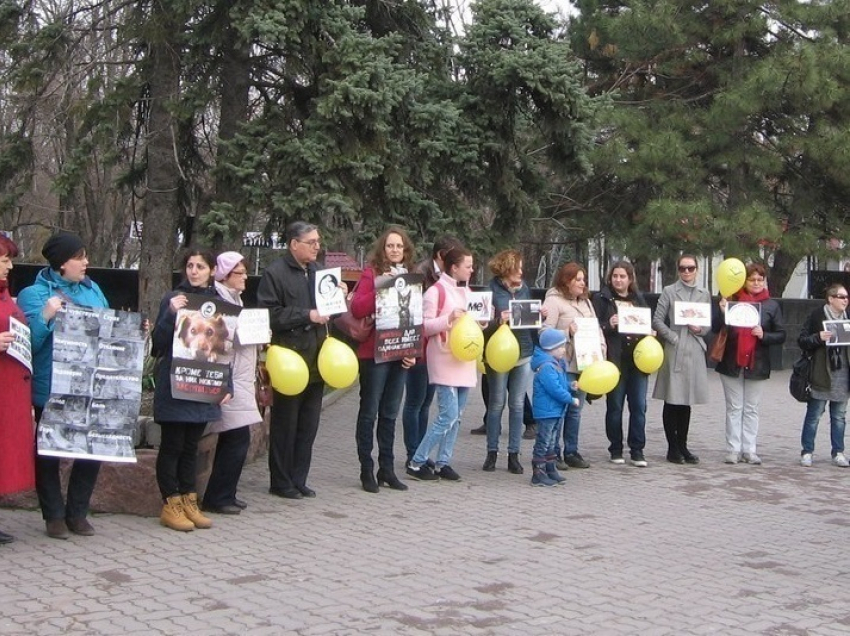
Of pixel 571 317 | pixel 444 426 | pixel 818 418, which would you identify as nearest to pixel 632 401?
Result: pixel 571 317

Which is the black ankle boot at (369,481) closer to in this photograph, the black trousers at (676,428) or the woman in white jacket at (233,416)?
the woman in white jacket at (233,416)

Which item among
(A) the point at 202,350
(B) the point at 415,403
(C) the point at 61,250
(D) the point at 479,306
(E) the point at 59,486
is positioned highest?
(C) the point at 61,250

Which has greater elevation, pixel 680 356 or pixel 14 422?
pixel 680 356

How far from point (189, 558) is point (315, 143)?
22.4 ft

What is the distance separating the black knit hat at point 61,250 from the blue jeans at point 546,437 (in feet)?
13.4

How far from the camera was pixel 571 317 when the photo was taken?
392 inches

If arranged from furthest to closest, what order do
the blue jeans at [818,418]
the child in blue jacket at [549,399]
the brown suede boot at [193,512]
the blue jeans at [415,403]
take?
the blue jeans at [818,418] → the blue jeans at [415,403] → the child in blue jacket at [549,399] → the brown suede boot at [193,512]

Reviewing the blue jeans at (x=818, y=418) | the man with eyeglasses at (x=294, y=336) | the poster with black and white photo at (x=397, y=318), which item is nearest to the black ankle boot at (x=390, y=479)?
the man with eyeglasses at (x=294, y=336)

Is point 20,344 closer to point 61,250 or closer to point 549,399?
point 61,250

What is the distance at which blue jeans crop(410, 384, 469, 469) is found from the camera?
908cm

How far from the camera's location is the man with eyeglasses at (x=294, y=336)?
807cm

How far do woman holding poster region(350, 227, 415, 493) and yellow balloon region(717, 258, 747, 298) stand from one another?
141 inches

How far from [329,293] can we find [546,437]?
238 cm

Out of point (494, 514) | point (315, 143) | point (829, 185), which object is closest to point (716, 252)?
point (829, 185)
